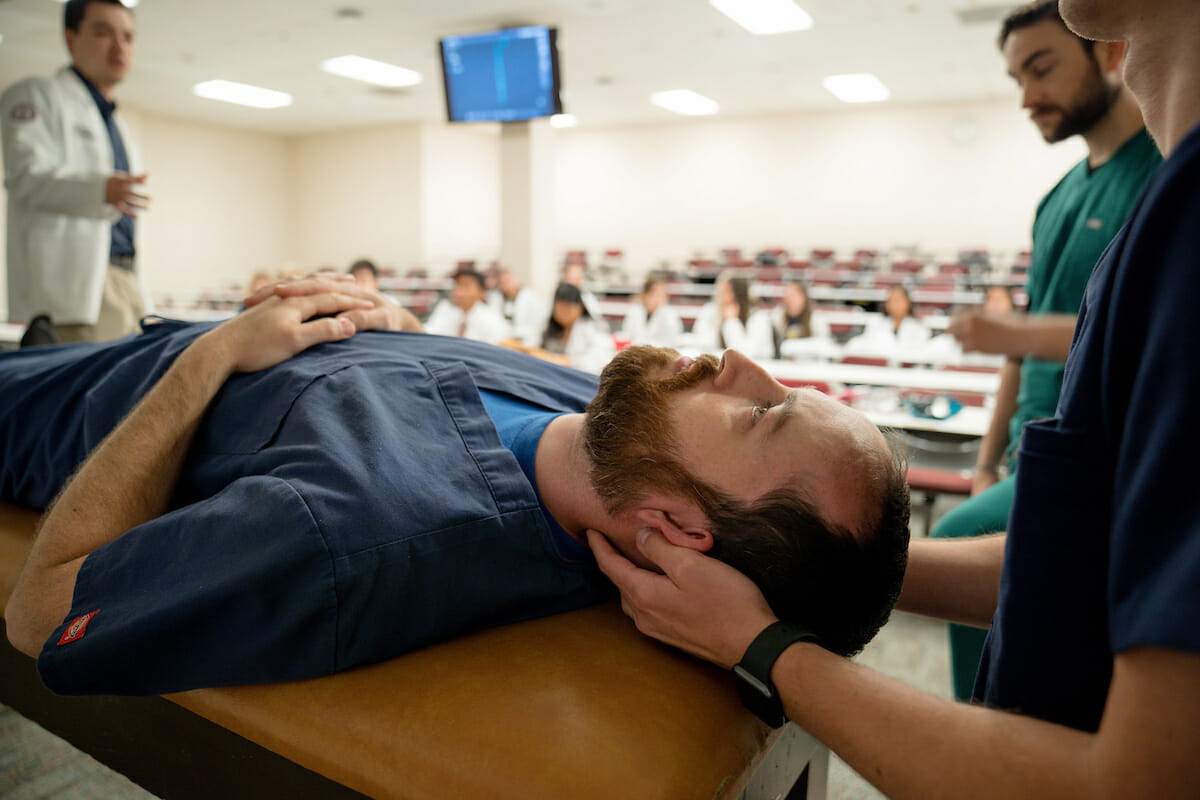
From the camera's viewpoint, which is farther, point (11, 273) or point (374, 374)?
point (11, 273)

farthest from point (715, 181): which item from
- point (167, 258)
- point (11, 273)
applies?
point (11, 273)

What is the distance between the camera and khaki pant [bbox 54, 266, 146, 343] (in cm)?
297

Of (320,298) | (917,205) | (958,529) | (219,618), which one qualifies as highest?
(917,205)

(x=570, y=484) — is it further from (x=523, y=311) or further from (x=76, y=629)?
(x=523, y=311)

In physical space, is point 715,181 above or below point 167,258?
above

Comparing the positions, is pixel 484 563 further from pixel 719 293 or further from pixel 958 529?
pixel 719 293

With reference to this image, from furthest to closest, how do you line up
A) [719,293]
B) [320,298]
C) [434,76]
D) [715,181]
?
[715,181], [434,76], [719,293], [320,298]

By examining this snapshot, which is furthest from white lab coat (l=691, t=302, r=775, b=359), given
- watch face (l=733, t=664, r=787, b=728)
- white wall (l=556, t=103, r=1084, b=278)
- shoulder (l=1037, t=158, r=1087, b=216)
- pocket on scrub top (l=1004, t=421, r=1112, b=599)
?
white wall (l=556, t=103, r=1084, b=278)

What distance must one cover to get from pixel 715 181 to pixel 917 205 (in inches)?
139

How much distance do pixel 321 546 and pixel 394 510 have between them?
9 cm

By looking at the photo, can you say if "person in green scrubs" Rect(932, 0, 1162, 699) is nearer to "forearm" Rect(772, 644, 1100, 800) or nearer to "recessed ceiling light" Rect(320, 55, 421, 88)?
"forearm" Rect(772, 644, 1100, 800)

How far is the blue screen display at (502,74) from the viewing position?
21.9ft

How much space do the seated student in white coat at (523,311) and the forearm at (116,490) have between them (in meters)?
6.42

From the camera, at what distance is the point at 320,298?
1285 millimetres
